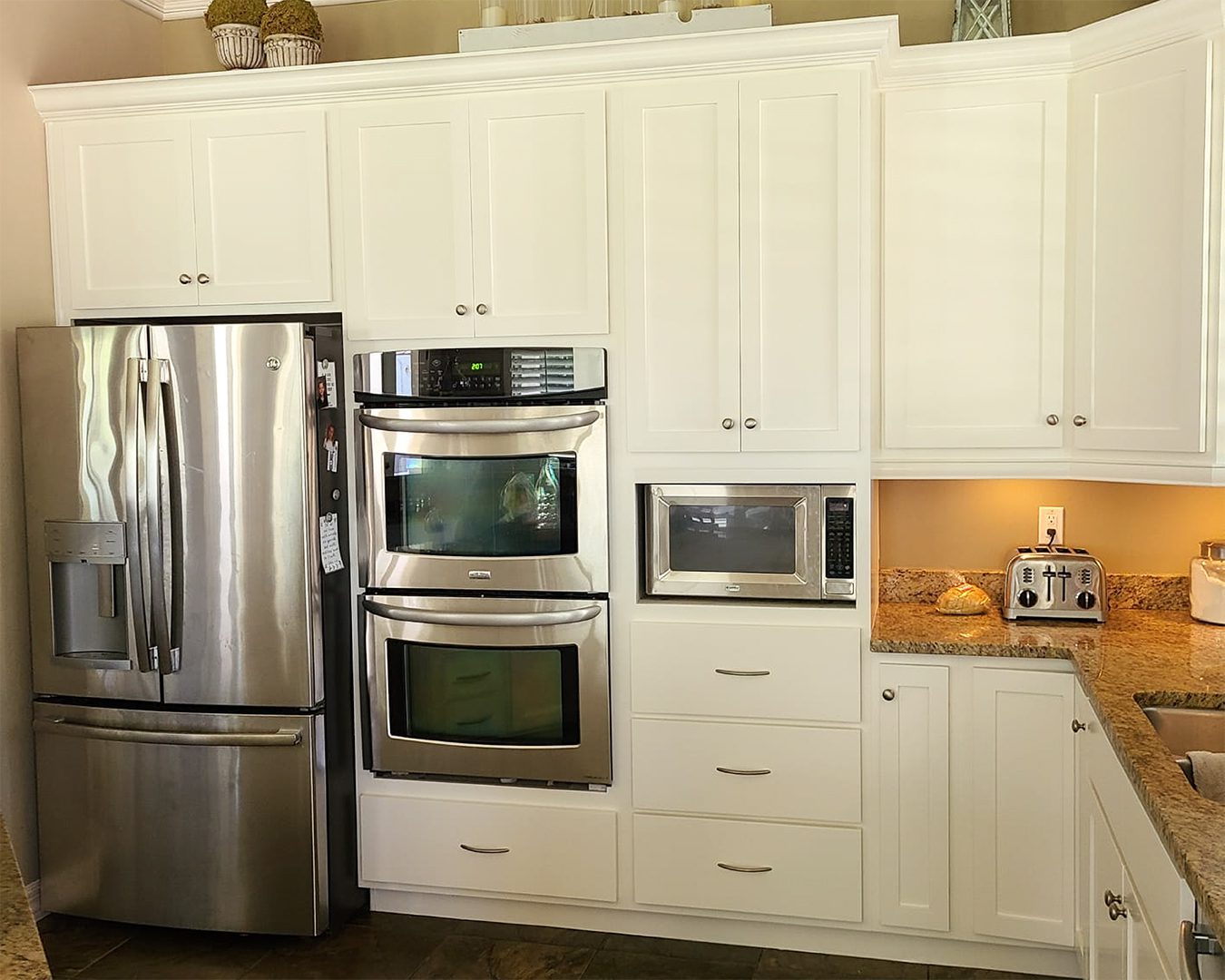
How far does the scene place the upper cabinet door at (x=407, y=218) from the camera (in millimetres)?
3117

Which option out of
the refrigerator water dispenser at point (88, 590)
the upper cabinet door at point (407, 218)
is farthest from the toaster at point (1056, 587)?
the refrigerator water dispenser at point (88, 590)

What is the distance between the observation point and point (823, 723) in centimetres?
299

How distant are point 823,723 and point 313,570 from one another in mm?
1377

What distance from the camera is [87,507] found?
10.4 feet

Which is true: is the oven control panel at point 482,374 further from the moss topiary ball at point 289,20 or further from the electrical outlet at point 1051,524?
the electrical outlet at point 1051,524

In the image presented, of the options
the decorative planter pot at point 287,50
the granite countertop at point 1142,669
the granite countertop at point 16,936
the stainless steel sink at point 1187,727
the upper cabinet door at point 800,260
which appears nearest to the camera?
the granite countertop at point 16,936

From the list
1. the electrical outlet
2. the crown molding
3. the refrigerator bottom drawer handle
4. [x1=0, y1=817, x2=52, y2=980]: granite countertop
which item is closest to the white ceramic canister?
the electrical outlet

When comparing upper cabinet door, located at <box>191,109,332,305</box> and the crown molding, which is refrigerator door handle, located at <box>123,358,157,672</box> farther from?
the crown molding

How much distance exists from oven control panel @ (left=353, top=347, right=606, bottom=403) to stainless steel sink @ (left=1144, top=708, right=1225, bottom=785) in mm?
1498

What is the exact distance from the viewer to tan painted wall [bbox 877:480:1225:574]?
3.30 meters

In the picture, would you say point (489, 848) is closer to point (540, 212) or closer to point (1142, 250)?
point (540, 212)

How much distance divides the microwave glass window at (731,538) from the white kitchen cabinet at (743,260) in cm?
17

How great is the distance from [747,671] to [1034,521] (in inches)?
40.3

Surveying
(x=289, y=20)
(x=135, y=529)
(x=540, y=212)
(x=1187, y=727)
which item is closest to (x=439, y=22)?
(x=289, y=20)
